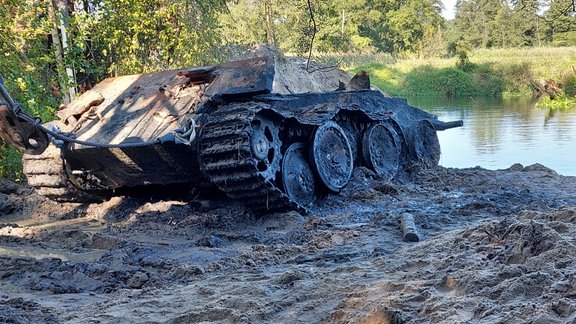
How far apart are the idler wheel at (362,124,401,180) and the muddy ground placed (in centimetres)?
66

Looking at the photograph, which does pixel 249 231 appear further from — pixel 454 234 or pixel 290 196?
pixel 454 234

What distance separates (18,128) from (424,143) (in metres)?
8.18

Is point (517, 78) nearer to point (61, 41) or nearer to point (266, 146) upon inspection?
point (61, 41)

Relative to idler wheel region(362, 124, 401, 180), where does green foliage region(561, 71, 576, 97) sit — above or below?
below

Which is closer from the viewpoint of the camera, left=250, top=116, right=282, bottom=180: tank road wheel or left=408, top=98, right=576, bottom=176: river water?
left=250, top=116, right=282, bottom=180: tank road wheel

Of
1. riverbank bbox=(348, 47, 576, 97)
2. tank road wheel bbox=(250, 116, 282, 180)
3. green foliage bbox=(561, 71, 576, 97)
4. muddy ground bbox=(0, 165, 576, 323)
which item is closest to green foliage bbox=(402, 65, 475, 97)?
riverbank bbox=(348, 47, 576, 97)

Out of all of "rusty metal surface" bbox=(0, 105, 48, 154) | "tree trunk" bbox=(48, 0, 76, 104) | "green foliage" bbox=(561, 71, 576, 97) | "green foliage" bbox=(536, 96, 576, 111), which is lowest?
"green foliage" bbox=(536, 96, 576, 111)

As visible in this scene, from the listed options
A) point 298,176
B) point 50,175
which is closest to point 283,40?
point 50,175

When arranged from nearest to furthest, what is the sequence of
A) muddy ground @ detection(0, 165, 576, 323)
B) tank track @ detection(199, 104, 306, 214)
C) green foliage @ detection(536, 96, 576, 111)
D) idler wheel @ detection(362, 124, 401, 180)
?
1. muddy ground @ detection(0, 165, 576, 323)
2. tank track @ detection(199, 104, 306, 214)
3. idler wheel @ detection(362, 124, 401, 180)
4. green foliage @ detection(536, 96, 576, 111)

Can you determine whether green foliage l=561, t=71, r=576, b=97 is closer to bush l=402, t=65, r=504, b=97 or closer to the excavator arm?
bush l=402, t=65, r=504, b=97

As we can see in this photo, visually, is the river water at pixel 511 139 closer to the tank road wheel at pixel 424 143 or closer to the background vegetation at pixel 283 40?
the tank road wheel at pixel 424 143

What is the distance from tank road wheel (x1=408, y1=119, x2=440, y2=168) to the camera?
41.5ft

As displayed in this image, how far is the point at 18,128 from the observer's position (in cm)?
657

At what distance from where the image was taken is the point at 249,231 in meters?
8.06
